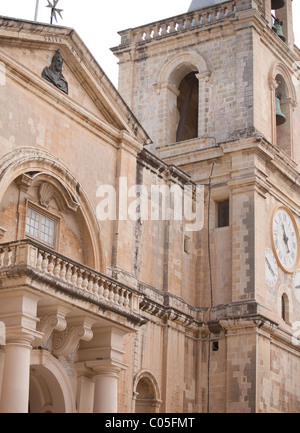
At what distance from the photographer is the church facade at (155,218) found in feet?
73.5

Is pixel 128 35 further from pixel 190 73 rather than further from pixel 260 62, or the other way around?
pixel 260 62

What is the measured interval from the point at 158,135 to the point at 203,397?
9459 millimetres

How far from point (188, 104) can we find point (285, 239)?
22.9 ft

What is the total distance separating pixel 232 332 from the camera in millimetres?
28672

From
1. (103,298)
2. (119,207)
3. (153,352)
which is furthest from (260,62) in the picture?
(103,298)

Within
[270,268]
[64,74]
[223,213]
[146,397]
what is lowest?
[146,397]

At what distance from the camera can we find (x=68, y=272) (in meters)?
21.4

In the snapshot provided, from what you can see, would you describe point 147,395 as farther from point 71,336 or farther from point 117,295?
point 71,336

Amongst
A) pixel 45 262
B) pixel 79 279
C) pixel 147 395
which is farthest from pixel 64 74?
pixel 147 395

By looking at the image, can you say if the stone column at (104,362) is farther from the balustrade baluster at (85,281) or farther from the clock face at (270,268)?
the clock face at (270,268)

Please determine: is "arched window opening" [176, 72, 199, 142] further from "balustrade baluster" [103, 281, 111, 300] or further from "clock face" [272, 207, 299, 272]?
"balustrade baluster" [103, 281, 111, 300]

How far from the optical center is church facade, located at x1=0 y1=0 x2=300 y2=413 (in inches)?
882

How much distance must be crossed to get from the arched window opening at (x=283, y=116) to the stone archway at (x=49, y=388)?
14.1 metres

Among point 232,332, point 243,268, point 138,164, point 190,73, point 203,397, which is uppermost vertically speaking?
point 190,73
